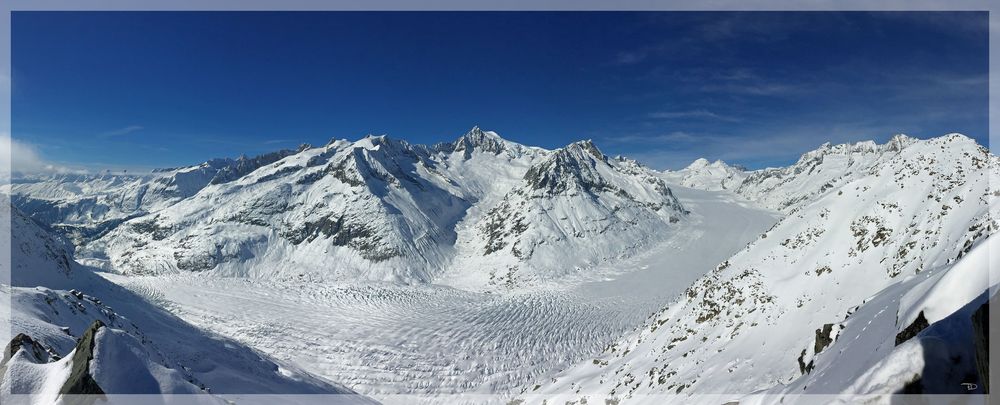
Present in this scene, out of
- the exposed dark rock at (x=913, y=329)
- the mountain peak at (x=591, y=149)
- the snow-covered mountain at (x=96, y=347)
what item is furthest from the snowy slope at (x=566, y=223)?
the exposed dark rock at (x=913, y=329)

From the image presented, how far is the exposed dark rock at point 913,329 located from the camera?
923 cm

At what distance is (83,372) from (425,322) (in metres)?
50.2

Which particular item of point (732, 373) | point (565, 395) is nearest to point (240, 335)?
point (565, 395)

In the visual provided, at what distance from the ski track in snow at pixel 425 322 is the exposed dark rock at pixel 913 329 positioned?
36722mm

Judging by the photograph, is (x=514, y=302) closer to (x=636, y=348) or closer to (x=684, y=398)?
(x=636, y=348)

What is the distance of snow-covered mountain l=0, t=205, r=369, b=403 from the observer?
1044cm

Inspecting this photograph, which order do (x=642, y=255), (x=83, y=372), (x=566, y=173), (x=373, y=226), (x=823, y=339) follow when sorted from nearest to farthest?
(x=83, y=372) → (x=823, y=339) → (x=642, y=255) → (x=373, y=226) → (x=566, y=173)

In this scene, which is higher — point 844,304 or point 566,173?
point 566,173

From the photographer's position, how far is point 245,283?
79.2 metres

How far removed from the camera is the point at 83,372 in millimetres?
9789

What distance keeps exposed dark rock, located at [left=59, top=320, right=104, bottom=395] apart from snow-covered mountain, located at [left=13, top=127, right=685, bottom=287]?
71734 mm

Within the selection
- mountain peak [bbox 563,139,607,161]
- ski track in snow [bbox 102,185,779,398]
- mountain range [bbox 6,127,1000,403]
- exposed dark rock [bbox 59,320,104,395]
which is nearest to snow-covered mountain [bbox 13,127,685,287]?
mountain range [bbox 6,127,1000,403]

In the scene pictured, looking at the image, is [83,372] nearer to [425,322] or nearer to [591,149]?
[425,322]

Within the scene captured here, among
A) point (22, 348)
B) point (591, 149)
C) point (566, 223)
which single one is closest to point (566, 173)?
point (566, 223)
